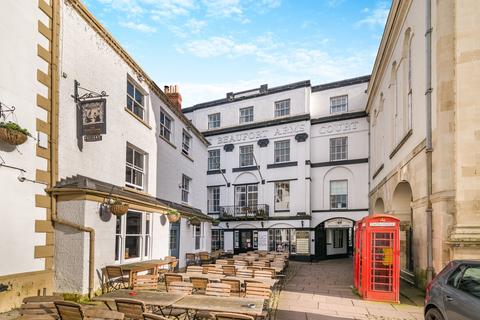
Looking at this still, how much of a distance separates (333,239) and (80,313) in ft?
91.7

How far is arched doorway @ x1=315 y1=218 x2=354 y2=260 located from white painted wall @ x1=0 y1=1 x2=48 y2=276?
23.6 meters

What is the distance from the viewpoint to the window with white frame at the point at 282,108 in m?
31.9

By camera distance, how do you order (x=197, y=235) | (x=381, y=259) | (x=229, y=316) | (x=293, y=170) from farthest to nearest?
(x=293, y=170)
(x=197, y=235)
(x=381, y=259)
(x=229, y=316)

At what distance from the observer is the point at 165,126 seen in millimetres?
19188

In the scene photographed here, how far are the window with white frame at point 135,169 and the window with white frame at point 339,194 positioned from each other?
721 inches

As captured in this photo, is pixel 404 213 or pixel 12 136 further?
pixel 404 213

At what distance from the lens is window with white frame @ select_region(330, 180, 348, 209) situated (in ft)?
97.1

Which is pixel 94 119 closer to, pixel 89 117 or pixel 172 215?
pixel 89 117

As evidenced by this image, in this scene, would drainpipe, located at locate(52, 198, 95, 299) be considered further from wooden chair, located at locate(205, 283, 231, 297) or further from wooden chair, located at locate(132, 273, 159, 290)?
wooden chair, located at locate(205, 283, 231, 297)

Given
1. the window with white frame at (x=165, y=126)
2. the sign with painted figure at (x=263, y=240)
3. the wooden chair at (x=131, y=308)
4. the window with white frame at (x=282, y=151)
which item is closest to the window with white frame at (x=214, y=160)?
the window with white frame at (x=282, y=151)

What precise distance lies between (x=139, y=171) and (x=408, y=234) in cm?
1266

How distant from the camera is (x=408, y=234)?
53.2 feet

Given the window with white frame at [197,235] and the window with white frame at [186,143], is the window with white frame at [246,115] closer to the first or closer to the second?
the window with white frame at [186,143]

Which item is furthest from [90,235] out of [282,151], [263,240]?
[282,151]
